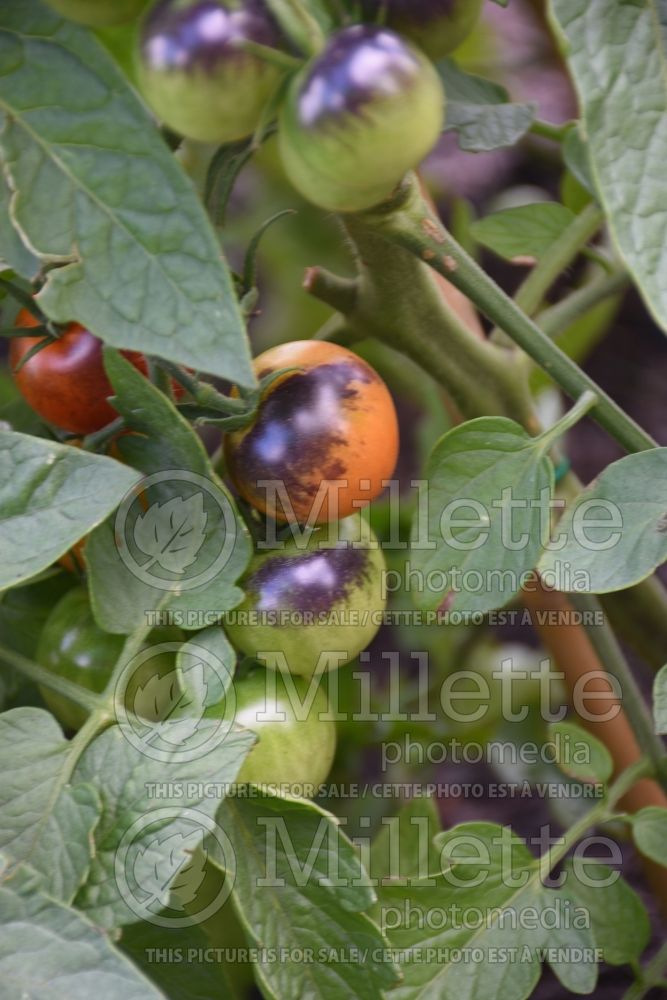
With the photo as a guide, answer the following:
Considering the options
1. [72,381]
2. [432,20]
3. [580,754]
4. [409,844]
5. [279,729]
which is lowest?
[409,844]

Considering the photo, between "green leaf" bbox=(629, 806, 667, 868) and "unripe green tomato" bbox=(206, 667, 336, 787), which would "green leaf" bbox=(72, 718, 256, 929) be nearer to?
"unripe green tomato" bbox=(206, 667, 336, 787)

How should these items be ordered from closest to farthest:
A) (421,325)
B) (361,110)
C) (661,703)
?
(361,110), (661,703), (421,325)

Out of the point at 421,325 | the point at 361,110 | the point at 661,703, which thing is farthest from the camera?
the point at 421,325

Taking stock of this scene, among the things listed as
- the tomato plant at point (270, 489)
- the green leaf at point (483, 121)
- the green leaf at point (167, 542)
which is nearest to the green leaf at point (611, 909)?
the tomato plant at point (270, 489)

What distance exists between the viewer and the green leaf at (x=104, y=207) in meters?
0.32

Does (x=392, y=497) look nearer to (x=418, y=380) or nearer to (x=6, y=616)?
(x=418, y=380)

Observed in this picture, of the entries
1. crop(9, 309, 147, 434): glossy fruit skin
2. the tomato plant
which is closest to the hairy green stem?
the tomato plant

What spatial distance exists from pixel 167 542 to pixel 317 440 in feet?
0.25

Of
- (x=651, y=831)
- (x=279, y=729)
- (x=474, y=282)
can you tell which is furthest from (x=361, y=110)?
(x=651, y=831)

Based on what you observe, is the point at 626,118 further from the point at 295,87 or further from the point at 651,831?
the point at 651,831

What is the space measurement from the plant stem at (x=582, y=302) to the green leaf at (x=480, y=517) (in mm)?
178

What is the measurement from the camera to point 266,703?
0.43 meters

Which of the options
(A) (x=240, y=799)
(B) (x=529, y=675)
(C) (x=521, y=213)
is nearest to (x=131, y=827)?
(A) (x=240, y=799)

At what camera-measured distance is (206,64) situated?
30 cm
